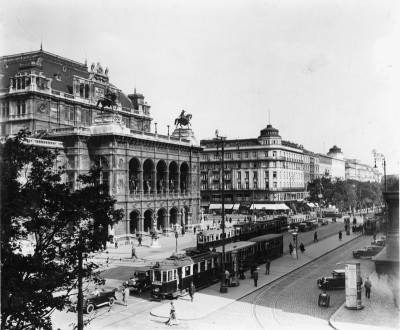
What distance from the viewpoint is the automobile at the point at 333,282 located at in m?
29.2

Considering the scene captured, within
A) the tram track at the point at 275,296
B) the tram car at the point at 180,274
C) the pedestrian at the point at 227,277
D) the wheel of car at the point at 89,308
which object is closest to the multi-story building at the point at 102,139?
the tram track at the point at 275,296

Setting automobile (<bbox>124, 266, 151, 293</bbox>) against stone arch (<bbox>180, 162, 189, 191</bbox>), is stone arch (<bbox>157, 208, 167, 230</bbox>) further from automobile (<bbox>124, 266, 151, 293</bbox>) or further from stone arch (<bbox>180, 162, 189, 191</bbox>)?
automobile (<bbox>124, 266, 151, 293</bbox>)

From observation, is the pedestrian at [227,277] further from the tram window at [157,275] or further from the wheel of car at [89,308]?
the wheel of car at [89,308]

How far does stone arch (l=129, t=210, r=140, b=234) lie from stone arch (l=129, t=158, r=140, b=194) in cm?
308

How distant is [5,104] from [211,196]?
182ft

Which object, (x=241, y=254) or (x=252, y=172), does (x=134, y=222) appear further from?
(x=252, y=172)

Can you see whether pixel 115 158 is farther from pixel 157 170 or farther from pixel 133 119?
A: pixel 133 119

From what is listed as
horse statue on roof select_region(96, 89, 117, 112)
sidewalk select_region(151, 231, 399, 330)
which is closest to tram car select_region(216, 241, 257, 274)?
sidewalk select_region(151, 231, 399, 330)

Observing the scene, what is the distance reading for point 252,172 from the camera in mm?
103250

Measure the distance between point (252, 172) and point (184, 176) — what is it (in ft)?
109

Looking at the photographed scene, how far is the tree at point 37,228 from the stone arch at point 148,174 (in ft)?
156

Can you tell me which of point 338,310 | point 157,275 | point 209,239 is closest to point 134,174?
point 209,239

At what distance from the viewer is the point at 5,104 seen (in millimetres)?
60531

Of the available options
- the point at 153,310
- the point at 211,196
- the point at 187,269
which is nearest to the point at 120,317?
the point at 153,310
